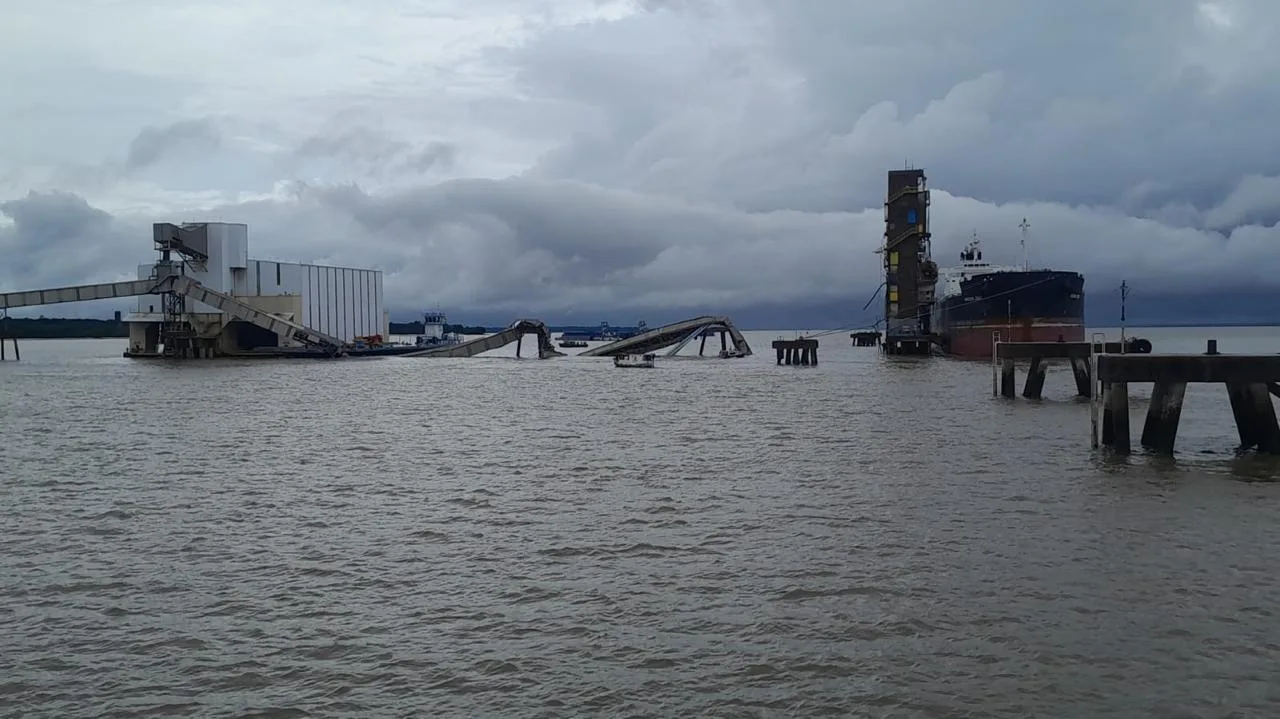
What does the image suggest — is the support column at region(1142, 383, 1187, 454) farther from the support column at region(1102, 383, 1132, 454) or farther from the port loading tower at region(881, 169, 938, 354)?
the port loading tower at region(881, 169, 938, 354)

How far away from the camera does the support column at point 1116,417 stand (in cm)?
2530

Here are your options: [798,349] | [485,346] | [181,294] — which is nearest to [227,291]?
[181,294]

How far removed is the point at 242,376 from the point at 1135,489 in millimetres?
64145

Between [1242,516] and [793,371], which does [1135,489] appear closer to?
[1242,516]

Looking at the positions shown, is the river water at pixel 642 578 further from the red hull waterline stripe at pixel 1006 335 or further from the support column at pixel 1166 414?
the red hull waterline stripe at pixel 1006 335

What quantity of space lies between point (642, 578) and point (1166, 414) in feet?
57.9

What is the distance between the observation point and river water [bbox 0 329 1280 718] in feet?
31.6

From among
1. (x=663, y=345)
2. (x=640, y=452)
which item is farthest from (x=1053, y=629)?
(x=663, y=345)

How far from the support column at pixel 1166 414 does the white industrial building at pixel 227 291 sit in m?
89.6

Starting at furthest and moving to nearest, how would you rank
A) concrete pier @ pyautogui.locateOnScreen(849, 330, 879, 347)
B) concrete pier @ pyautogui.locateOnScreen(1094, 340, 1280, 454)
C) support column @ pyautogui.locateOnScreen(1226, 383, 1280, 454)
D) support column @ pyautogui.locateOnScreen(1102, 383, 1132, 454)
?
concrete pier @ pyautogui.locateOnScreen(849, 330, 879, 347) < support column @ pyautogui.locateOnScreen(1102, 383, 1132, 454) < support column @ pyautogui.locateOnScreen(1226, 383, 1280, 454) < concrete pier @ pyautogui.locateOnScreen(1094, 340, 1280, 454)

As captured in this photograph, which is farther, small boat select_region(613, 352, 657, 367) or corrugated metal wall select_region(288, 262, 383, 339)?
corrugated metal wall select_region(288, 262, 383, 339)

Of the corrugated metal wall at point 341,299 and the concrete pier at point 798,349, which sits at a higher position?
the corrugated metal wall at point 341,299

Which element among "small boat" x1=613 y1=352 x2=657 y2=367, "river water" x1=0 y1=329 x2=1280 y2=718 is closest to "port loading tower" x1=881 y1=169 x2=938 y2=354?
"small boat" x1=613 y1=352 x2=657 y2=367

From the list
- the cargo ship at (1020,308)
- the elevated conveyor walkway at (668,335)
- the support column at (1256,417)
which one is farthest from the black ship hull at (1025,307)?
the support column at (1256,417)
